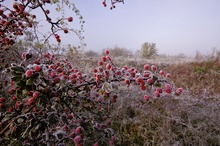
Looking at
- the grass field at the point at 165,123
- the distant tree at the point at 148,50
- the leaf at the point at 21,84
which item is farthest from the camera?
the distant tree at the point at 148,50

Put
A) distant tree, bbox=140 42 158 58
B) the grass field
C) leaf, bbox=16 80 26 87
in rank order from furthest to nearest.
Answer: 1. distant tree, bbox=140 42 158 58
2. the grass field
3. leaf, bbox=16 80 26 87

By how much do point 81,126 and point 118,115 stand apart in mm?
2147

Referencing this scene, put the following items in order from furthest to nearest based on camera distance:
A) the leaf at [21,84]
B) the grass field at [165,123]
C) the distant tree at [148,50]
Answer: the distant tree at [148,50] < the grass field at [165,123] < the leaf at [21,84]

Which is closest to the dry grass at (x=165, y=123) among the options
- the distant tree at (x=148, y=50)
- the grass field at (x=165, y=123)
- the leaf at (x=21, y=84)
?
the grass field at (x=165, y=123)

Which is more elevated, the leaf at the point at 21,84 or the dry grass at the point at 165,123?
the leaf at the point at 21,84

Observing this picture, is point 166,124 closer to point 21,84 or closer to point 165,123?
point 165,123

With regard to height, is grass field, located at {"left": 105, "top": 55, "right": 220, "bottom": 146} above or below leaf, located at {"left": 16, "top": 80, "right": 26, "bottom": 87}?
below

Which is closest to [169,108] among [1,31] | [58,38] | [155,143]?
[155,143]

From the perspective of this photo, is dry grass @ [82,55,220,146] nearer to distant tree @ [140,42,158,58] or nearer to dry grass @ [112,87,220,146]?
dry grass @ [112,87,220,146]

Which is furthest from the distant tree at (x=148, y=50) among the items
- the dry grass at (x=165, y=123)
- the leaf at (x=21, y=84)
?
the leaf at (x=21, y=84)

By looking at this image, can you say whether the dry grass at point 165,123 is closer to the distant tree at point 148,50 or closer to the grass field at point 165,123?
the grass field at point 165,123

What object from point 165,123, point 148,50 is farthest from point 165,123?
point 148,50

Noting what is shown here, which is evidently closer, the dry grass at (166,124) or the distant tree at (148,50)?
the dry grass at (166,124)

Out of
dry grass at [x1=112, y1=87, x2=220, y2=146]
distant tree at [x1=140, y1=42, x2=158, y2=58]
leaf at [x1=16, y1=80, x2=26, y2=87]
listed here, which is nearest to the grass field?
dry grass at [x1=112, y1=87, x2=220, y2=146]
